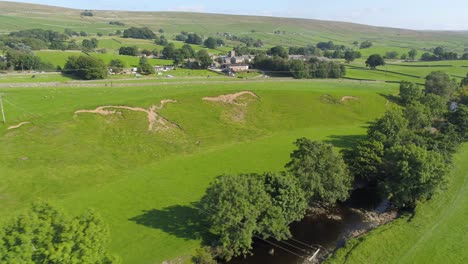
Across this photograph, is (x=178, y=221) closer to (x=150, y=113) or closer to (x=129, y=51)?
(x=150, y=113)

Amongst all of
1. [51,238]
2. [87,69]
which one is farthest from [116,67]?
[51,238]

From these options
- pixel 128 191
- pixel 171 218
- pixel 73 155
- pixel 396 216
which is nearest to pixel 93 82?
pixel 73 155

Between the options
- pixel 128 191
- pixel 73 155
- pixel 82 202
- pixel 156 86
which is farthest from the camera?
pixel 156 86

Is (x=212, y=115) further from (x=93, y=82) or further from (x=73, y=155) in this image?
(x=93, y=82)

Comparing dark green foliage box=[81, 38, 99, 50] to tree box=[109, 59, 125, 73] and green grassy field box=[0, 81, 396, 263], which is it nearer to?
tree box=[109, 59, 125, 73]

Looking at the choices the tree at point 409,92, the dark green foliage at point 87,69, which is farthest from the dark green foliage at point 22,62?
the tree at point 409,92

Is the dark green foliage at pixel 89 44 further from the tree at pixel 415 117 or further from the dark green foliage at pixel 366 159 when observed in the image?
the dark green foliage at pixel 366 159
